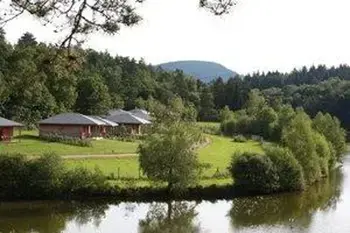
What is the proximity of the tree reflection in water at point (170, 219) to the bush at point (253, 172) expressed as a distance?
6002 mm

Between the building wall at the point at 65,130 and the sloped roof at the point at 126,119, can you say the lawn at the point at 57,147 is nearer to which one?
the building wall at the point at 65,130

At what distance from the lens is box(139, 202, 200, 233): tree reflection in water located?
3662 cm

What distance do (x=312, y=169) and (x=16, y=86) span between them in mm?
48561

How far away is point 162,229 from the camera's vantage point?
36656mm

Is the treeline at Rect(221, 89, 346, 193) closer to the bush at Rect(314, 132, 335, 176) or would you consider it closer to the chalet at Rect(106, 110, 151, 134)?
the bush at Rect(314, 132, 335, 176)

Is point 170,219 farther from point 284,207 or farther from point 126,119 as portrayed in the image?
point 126,119

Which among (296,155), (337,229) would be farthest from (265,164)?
(337,229)

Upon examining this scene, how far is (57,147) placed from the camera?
58.4m

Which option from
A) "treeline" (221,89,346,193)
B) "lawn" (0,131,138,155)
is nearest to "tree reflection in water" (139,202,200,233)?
"treeline" (221,89,346,193)

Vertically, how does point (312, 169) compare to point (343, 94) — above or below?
below

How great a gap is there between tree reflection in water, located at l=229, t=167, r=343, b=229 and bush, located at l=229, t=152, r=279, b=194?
97cm

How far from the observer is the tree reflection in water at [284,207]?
129 feet

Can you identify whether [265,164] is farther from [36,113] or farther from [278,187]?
[36,113]

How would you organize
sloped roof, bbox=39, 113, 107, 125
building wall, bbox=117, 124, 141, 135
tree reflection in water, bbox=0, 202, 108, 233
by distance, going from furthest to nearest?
building wall, bbox=117, 124, 141, 135 < sloped roof, bbox=39, 113, 107, 125 < tree reflection in water, bbox=0, 202, 108, 233
